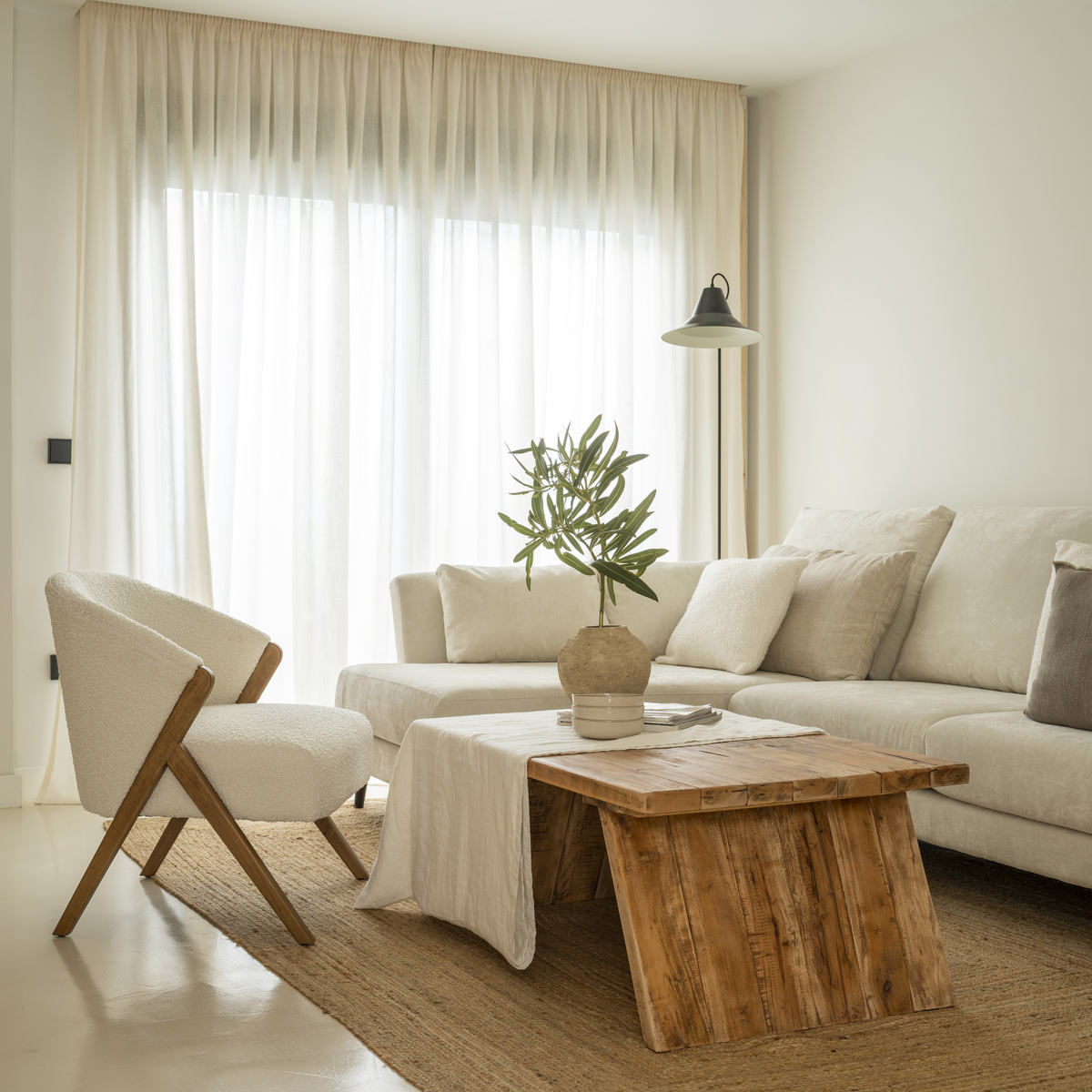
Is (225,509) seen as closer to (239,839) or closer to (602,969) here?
(239,839)

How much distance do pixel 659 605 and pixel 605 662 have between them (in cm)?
185

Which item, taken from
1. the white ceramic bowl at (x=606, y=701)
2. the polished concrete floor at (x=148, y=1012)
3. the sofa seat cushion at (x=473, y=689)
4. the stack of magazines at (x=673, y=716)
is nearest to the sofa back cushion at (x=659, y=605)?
the sofa seat cushion at (x=473, y=689)


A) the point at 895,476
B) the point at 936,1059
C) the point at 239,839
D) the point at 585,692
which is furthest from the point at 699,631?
the point at 936,1059

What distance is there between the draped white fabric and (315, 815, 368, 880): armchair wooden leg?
1.58 meters

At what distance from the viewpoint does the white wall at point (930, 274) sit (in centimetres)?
413

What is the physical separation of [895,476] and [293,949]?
2983mm

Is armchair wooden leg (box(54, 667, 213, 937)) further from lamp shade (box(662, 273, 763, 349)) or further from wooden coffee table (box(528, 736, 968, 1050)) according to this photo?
lamp shade (box(662, 273, 763, 349))

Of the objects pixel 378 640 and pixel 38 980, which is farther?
pixel 378 640

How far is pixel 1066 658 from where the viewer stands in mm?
3010

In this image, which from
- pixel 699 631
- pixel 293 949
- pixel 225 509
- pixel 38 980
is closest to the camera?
pixel 38 980

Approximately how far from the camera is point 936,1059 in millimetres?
2170

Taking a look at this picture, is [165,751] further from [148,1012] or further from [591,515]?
[591,515]

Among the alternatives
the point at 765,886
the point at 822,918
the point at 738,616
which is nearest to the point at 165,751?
the point at 765,886

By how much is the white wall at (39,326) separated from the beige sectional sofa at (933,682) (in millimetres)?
1161
